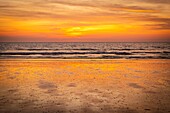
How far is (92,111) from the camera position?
6980 millimetres

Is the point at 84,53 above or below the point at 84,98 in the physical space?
below

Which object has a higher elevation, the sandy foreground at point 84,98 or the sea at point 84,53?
the sandy foreground at point 84,98

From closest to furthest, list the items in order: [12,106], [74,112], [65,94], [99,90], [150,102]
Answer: [74,112], [12,106], [150,102], [65,94], [99,90]

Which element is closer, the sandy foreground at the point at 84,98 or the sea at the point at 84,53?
the sandy foreground at the point at 84,98

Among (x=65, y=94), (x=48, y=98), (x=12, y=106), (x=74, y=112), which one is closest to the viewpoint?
(x=74, y=112)

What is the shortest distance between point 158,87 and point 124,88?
193cm

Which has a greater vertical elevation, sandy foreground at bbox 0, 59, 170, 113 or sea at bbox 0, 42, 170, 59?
sandy foreground at bbox 0, 59, 170, 113

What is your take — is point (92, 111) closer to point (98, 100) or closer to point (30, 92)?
point (98, 100)

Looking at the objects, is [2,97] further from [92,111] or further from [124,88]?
[124,88]

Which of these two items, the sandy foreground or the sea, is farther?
the sea

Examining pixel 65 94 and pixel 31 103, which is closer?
pixel 31 103

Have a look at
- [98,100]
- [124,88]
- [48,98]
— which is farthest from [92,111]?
[124,88]

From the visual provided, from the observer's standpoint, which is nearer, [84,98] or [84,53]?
[84,98]

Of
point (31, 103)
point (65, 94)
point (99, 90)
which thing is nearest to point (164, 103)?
point (99, 90)
